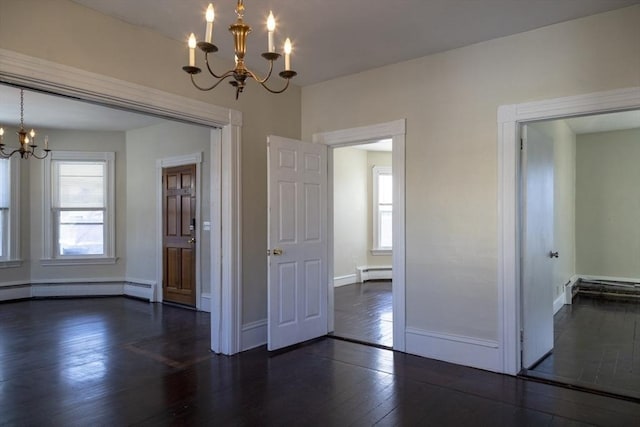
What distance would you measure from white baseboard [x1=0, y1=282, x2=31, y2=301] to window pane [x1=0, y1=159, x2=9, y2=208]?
4.17ft

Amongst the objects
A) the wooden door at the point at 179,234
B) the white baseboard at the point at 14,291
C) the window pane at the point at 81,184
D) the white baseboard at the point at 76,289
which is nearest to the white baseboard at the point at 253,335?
the wooden door at the point at 179,234

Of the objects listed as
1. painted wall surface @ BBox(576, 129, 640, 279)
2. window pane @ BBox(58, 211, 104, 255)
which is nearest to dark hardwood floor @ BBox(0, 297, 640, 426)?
window pane @ BBox(58, 211, 104, 255)

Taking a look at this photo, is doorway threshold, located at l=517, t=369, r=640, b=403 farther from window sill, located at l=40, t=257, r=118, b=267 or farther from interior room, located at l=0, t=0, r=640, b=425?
window sill, located at l=40, t=257, r=118, b=267

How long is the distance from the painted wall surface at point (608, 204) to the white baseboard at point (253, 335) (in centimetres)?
605

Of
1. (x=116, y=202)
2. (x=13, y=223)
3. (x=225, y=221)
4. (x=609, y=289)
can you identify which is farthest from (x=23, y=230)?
(x=609, y=289)

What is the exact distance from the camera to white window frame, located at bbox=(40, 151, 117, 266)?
22.9 ft

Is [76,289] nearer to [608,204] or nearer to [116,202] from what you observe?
[116,202]

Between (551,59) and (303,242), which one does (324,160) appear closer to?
(303,242)

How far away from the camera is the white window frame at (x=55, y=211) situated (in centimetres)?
698

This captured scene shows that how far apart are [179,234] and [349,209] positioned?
11.2 ft

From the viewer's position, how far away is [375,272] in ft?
28.5

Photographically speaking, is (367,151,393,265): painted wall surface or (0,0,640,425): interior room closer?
(0,0,640,425): interior room

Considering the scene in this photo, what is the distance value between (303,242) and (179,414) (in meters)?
2.01

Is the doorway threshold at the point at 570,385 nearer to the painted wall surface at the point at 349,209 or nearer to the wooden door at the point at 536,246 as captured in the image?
the wooden door at the point at 536,246
